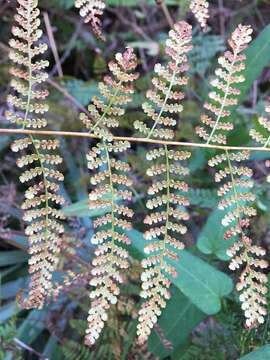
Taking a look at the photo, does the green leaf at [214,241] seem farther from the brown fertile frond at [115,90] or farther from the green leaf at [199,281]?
the brown fertile frond at [115,90]

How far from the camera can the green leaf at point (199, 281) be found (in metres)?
1.32

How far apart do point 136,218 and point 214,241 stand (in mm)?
451

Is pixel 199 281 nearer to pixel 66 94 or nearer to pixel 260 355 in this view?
pixel 260 355

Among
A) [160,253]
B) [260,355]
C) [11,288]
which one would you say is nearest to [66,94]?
[11,288]

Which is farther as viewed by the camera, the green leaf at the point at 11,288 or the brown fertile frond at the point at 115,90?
the green leaf at the point at 11,288

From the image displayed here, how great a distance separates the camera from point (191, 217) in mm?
1921

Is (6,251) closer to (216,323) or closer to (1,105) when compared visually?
(1,105)

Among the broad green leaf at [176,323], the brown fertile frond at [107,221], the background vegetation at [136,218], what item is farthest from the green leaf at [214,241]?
the brown fertile frond at [107,221]

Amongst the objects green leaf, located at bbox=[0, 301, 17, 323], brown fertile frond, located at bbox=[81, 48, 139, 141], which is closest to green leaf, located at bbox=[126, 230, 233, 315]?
brown fertile frond, located at bbox=[81, 48, 139, 141]

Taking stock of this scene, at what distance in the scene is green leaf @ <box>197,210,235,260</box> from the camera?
1444mm

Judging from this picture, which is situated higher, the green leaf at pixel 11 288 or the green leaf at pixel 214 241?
the green leaf at pixel 214 241

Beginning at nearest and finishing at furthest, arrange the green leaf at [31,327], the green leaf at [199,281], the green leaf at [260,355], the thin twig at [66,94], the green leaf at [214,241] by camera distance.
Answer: the green leaf at [260,355]
the green leaf at [199,281]
the green leaf at [214,241]
the green leaf at [31,327]
the thin twig at [66,94]

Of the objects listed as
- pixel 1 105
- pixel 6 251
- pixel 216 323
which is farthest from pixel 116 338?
pixel 1 105

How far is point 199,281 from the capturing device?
137 cm
